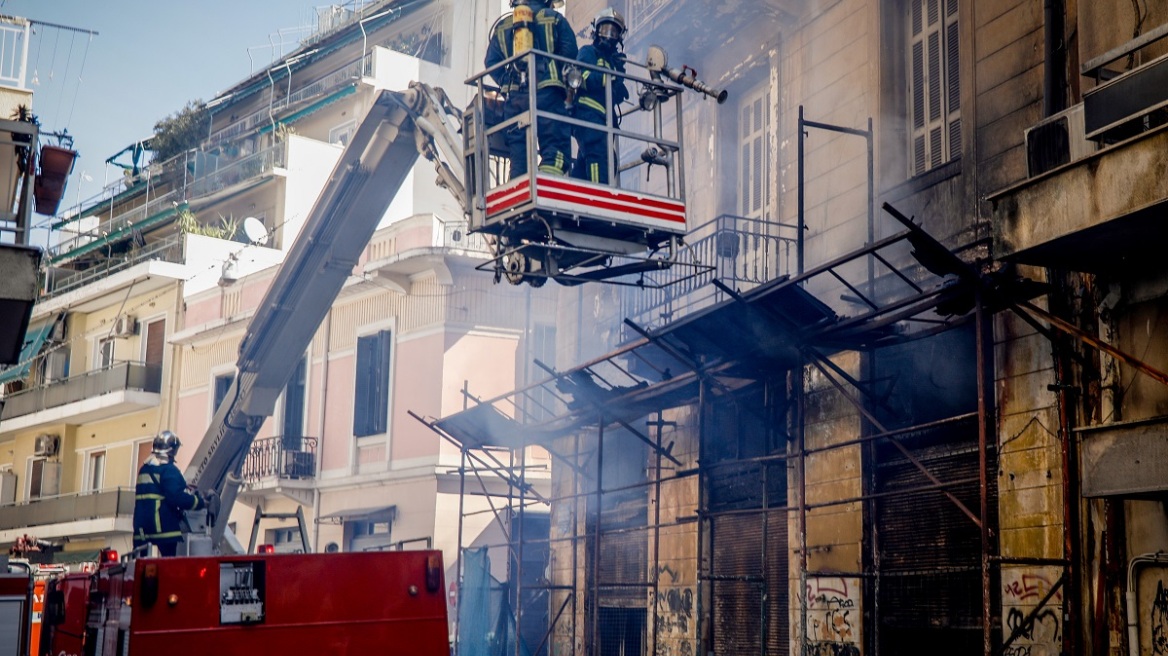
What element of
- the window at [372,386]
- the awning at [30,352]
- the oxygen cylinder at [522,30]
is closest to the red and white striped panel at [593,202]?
the oxygen cylinder at [522,30]

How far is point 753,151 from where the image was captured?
53.4ft

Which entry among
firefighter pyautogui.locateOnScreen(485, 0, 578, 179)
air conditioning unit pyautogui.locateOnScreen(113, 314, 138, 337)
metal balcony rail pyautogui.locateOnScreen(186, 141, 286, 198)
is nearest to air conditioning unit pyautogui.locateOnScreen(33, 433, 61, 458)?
air conditioning unit pyautogui.locateOnScreen(113, 314, 138, 337)

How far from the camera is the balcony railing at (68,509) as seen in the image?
3297cm

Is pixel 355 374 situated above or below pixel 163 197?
below

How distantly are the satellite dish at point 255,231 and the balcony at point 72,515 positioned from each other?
6.99 meters

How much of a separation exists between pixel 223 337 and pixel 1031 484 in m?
23.1

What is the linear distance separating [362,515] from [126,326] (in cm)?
1331

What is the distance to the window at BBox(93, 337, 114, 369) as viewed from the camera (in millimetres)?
36000

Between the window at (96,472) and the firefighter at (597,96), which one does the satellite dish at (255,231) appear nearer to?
the window at (96,472)

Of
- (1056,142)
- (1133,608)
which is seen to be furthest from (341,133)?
(1133,608)

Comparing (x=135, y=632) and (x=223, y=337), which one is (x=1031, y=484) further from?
(x=223, y=337)

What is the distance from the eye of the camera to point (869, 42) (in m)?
13.6

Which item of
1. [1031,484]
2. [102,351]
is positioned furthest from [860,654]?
[102,351]

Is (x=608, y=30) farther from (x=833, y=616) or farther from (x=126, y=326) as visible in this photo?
(x=126, y=326)
